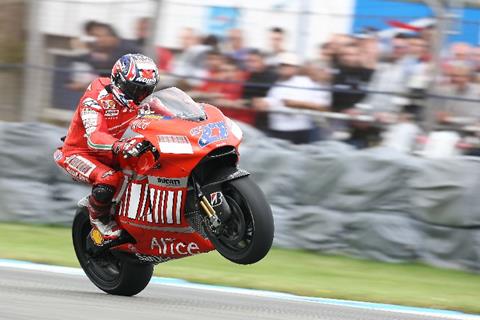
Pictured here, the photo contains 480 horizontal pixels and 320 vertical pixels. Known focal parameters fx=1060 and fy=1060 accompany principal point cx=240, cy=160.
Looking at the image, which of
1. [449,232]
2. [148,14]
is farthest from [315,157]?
[148,14]

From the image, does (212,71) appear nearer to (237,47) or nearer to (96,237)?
(237,47)

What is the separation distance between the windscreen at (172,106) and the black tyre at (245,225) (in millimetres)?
522

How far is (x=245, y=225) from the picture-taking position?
5.86m

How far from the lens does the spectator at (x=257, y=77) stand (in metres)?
9.36

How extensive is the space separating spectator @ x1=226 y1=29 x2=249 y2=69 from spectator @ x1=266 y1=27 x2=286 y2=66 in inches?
9.6

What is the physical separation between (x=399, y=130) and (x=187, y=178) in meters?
3.26

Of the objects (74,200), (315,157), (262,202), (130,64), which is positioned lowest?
(74,200)

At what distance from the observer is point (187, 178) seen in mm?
6051

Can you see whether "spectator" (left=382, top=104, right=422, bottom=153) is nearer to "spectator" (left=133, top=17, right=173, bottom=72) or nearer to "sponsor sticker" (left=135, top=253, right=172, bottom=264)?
"spectator" (left=133, top=17, right=173, bottom=72)

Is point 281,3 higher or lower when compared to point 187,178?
higher

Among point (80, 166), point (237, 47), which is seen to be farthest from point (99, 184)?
point (237, 47)

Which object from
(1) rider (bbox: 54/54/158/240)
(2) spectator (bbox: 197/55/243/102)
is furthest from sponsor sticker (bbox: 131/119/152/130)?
(2) spectator (bbox: 197/55/243/102)

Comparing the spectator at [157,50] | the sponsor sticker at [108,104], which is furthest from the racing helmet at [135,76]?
the spectator at [157,50]

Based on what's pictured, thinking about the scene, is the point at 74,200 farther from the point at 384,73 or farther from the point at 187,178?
the point at 187,178
